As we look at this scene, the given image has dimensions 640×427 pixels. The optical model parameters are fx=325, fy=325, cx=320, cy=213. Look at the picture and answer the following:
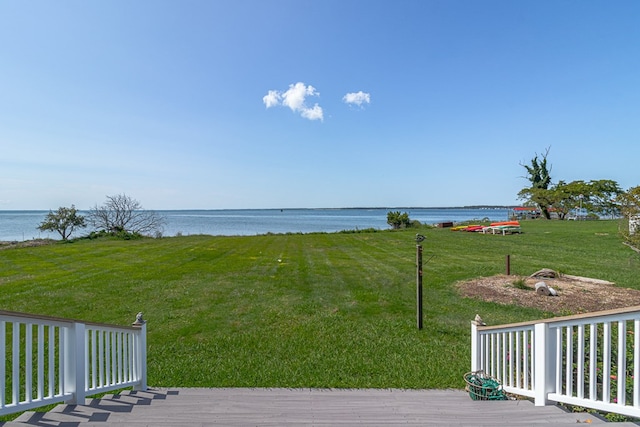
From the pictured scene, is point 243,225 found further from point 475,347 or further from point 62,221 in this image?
point 475,347

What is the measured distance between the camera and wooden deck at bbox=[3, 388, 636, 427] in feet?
8.43

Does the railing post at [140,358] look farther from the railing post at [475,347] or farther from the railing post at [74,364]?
the railing post at [475,347]

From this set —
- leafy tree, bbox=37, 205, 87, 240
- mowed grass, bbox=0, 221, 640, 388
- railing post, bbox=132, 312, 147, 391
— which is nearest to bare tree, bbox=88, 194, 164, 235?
leafy tree, bbox=37, 205, 87, 240

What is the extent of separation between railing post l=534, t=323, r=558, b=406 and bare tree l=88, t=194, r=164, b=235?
2930cm

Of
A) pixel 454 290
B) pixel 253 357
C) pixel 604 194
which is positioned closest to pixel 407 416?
pixel 253 357

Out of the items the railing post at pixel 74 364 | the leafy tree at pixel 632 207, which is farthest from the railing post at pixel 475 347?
the leafy tree at pixel 632 207

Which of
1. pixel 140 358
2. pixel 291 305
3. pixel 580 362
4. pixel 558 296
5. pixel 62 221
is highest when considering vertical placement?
pixel 62 221

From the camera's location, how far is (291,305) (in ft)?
25.0

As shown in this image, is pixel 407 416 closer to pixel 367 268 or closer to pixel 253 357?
pixel 253 357

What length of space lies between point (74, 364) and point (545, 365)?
4.18 metres

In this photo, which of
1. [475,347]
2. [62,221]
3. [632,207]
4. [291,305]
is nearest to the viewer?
[475,347]

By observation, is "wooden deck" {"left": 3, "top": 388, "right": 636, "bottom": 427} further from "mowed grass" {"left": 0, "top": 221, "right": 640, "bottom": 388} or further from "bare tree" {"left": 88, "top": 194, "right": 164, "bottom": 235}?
"bare tree" {"left": 88, "top": 194, "right": 164, "bottom": 235}

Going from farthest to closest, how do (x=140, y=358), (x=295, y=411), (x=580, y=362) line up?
(x=140, y=358) → (x=295, y=411) → (x=580, y=362)

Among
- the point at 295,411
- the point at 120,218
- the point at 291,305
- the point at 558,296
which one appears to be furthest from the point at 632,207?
the point at 120,218
